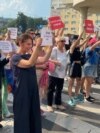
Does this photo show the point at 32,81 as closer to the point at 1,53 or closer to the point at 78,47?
the point at 1,53

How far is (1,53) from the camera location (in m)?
7.34

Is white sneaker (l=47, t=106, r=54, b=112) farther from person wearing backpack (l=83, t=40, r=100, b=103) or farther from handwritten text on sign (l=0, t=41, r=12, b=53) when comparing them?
handwritten text on sign (l=0, t=41, r=12, b=53)

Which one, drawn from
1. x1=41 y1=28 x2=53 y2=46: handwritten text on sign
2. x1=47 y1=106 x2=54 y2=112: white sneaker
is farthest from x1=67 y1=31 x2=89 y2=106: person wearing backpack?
x1=41 y1=28 x2=53 y2=46: handwritten text on sign

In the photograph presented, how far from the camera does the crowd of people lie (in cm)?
591

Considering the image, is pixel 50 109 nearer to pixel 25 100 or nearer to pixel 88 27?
pixel 88 27

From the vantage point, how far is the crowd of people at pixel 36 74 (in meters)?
5.91

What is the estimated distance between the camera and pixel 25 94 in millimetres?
5914

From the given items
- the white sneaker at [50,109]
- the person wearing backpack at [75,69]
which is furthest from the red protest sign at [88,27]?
the white sneaker at [50,109]

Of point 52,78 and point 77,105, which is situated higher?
point 52,78

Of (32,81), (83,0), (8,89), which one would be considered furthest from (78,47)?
(83,0)

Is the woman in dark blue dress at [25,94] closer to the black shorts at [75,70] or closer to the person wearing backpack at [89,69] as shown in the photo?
the black shorts at [75,70]

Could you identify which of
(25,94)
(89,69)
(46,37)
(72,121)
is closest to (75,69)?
(89,69)

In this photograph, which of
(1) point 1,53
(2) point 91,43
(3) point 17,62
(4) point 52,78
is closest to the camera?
(3) point 17,62

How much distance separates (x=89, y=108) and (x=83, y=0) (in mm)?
21317
